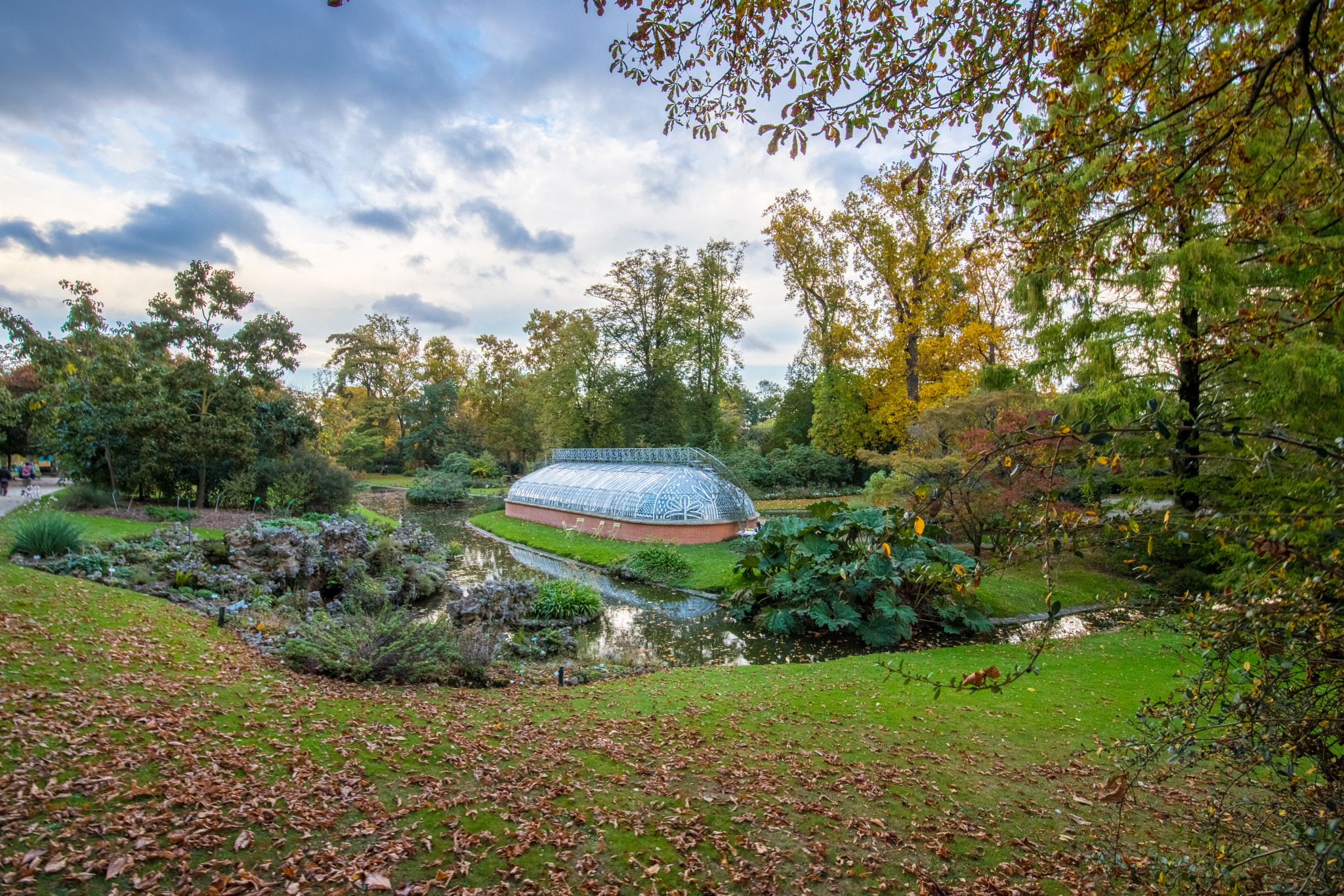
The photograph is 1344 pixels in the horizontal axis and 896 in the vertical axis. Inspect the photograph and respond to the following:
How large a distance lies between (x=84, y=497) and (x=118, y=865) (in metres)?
16.2

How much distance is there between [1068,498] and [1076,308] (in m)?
7.88

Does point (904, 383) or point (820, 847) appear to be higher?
point (904, 383)

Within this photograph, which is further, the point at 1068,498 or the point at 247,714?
the point at 1068,498

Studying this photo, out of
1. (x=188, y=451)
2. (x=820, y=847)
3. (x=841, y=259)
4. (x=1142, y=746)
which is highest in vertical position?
(x=841, y=259)

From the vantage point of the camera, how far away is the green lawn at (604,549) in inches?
533

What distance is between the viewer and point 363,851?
116 inches

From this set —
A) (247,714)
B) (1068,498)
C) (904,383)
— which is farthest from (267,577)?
(904,383)

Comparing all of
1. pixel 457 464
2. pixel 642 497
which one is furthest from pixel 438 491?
pixel 642 497

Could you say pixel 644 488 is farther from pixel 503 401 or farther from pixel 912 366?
pixel 503 401

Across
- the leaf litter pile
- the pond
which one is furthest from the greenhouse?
the leaf litter pile

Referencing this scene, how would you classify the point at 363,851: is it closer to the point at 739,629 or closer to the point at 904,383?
the point at 739,629

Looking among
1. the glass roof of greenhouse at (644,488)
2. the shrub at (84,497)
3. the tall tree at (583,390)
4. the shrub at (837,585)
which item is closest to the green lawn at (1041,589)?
the shrub at (837,585)

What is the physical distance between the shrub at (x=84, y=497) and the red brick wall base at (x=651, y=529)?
11885 millimetres

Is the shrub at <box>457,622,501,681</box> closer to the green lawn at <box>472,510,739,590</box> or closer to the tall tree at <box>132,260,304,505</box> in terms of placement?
the green lawn at <box>472,510,739,590</box>
